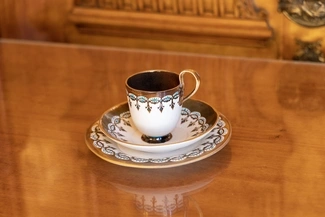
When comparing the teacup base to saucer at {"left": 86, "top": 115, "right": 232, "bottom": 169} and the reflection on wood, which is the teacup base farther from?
the reflection on wood

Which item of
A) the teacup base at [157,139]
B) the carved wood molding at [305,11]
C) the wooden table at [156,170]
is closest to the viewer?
the wooden table at [156,170]

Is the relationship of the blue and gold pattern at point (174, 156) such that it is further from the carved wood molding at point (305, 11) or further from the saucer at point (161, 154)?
the carved wood molding at point (305, 11)

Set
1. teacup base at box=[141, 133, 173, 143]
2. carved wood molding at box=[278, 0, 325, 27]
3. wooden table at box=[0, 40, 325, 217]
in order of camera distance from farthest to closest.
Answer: carved wood molding at box=[278, 0, 325, 27] < teacup base at box=[141, 133, 173, 143] < wooden table at box=[0, 40, 325, 217]

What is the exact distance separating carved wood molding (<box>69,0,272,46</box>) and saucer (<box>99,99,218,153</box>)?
1.05 feet

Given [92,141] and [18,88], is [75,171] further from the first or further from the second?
[18,88]

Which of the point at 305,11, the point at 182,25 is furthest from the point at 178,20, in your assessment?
the point at 305,11

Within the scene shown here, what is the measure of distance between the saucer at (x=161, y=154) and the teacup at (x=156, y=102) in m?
0.03

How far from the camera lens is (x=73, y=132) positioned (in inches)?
32.1

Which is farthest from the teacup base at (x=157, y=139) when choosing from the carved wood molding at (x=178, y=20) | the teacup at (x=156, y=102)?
the carved wood molding at (x=178, y=20)

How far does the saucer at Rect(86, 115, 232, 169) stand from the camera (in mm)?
704

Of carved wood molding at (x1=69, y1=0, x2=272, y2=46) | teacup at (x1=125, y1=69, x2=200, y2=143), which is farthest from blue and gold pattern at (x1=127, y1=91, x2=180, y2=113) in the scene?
carved wood molding at (x1=69, y1=0, x2=272, y2=46)

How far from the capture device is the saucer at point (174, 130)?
72 centimetres

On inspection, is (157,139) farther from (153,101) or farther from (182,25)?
(182,25)

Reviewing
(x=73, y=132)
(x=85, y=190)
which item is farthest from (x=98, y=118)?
(x=85, y=190)
